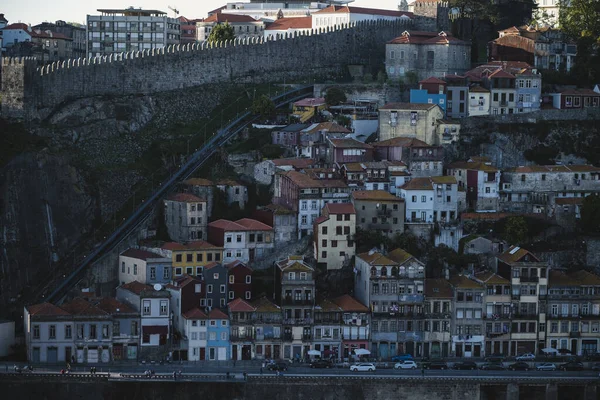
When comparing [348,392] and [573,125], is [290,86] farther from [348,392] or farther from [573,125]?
[348,392]

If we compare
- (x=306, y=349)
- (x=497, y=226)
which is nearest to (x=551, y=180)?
(x=497, y=226)

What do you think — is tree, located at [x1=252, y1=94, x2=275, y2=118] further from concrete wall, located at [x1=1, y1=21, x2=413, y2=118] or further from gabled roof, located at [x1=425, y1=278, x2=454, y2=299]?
gabled roof, located at [x1=425, y1=278, x2=454, y2=299]

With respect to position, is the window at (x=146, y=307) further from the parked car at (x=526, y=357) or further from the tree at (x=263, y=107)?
the tree at (x=263, y=107)

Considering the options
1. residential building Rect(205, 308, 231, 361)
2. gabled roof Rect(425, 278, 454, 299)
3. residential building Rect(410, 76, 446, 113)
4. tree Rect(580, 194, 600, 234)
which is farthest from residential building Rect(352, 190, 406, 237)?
residential building Rect(410, 76, 446, 113)

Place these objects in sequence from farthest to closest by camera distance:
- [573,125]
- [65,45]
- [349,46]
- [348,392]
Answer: [65,45] → [349,46] → [573,125] → [348,392]

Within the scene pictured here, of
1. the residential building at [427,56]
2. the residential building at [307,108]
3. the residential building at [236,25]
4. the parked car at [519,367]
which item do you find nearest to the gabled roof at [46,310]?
the parked car at [519,367]

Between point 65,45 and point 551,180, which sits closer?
point 551,180
